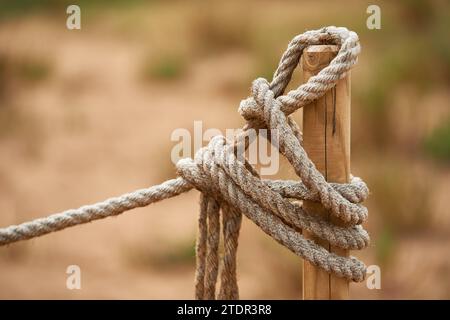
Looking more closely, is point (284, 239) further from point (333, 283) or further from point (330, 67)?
point (330, 67)

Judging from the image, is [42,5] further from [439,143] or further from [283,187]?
[283,187]

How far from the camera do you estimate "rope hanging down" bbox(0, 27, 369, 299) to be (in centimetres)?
122

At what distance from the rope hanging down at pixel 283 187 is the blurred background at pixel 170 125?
176 cm

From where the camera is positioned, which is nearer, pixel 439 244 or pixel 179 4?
pixel 439 244

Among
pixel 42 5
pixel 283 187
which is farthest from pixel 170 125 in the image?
pixel 283 187

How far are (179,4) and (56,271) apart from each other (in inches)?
137

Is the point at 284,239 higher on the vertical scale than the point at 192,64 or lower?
lower

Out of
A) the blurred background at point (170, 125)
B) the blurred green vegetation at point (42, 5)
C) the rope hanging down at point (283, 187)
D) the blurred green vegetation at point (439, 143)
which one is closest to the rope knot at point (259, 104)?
the rope hanging down at point (283, 187)

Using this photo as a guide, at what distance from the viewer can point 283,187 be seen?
1.28 metres

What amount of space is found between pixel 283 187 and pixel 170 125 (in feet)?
11.4

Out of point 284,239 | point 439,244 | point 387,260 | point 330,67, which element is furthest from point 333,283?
point 439,244

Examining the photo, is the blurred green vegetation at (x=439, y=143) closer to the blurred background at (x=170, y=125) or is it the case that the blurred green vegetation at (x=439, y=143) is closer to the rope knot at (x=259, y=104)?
the blurred background at (x=170, y=125)

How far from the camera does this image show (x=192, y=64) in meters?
5.46
